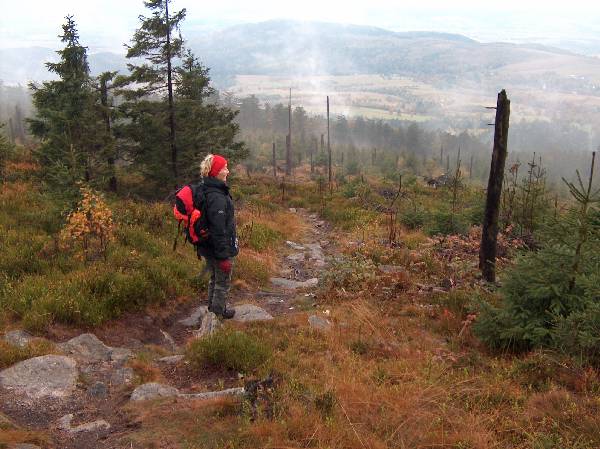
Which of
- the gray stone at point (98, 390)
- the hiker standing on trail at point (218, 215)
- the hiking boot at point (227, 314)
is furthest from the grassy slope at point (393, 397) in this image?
the hiker standing on trail at point (218, 215)

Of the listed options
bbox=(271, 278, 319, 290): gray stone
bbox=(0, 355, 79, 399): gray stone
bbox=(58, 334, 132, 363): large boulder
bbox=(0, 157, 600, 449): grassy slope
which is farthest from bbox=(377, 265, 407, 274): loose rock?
bbox=(0, 355, 79, 399): gray stone

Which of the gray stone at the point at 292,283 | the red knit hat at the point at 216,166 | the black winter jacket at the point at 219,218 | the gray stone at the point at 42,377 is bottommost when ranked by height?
the gray stone at the point at 292,283

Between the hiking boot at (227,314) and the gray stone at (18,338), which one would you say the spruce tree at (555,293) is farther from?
the gray stone at (18,338)

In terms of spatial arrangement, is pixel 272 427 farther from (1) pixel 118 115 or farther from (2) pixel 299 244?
(1) pixel 118 115

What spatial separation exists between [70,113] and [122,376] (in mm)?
14233

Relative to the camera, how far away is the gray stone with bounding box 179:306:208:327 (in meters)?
7.54

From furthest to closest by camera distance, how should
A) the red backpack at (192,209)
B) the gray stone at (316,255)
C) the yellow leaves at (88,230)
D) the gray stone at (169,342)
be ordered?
the gray stone at (316,255)
the yellow leaves at (88,230)
the gray stone at (169,342)
the red backpack at (192,209)

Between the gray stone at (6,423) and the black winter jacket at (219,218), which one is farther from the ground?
the black winter jacket at (219,218)

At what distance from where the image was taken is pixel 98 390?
5.05 metres

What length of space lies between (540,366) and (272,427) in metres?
3.34

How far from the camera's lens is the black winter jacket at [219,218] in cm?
649

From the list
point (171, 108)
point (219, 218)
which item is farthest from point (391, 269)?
point (171, 108)

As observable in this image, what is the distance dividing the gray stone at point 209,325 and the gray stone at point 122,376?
3.92ft

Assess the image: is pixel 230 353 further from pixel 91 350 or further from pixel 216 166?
pixel 216 166
